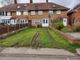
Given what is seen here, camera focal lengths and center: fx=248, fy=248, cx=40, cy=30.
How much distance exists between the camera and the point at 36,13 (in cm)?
7669

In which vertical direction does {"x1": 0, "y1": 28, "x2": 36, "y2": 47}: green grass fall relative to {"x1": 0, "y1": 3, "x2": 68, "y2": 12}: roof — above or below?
below

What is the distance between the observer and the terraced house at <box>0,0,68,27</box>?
2972 inches

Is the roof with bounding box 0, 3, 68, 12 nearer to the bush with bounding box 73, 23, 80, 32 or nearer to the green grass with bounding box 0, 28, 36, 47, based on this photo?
the bush with bounding box 73, 23, 80, 32

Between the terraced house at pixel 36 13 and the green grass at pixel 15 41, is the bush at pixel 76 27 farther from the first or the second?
the terraced house at pixel 36 13

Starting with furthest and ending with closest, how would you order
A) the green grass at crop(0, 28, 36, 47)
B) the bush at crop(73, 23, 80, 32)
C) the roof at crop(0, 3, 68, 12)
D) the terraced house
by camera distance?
the roof at crop(0, 3, 68, 12)
the terraced house
the bush at crop(73, 23, 80, 32)
the green grass at crop(0, 28, 36, 47)

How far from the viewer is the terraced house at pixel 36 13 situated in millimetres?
75500

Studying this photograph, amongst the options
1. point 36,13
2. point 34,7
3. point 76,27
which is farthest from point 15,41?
point 34,7

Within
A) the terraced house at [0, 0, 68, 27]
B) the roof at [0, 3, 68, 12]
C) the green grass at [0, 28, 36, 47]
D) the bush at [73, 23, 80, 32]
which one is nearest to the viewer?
the green grass at [0, 28, 36, 47]

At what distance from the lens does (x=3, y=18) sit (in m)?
79.2

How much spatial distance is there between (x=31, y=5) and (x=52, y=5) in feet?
22.4

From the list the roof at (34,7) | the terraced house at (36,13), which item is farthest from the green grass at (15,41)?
the roof at (34,7)

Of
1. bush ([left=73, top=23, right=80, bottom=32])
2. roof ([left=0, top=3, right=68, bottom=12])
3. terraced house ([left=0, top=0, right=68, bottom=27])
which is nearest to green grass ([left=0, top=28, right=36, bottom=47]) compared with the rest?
bush ([left=73, top=23, right=80, bottom=32])

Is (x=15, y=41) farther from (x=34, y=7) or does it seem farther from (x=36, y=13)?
(x=34, y=7)

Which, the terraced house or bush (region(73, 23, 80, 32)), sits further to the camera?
the terraced house
